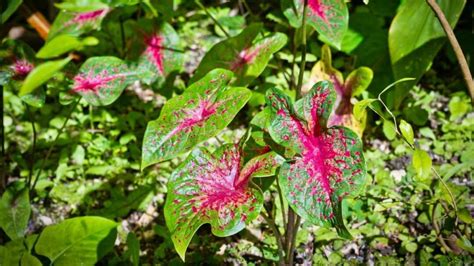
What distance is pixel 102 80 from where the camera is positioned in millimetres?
1529

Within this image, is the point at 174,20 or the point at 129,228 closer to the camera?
the point at 129,228

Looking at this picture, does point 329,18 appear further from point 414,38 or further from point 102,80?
point 102,80

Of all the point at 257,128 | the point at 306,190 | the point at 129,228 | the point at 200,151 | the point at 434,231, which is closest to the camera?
the point at 306,190

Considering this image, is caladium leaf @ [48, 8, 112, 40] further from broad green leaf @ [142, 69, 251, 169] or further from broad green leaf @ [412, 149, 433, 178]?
broad green leaf @ [412, 149, 433, 178]

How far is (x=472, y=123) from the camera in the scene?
1984mm

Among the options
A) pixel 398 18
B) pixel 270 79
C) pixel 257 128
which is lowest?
pixel 270 79

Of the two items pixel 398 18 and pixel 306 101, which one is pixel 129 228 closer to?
pixel 306 101

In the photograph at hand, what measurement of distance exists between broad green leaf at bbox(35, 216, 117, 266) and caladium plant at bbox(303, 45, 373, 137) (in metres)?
0.76

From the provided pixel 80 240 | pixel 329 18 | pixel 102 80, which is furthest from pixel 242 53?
pixel 80 240

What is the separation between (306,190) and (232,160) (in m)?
0.20

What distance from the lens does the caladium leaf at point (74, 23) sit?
181 centimetres

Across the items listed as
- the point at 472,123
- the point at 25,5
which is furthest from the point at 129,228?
the point at 472,123

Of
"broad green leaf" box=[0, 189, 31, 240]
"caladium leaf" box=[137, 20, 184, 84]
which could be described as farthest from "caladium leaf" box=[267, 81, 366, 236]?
"broad green leaf" box=[0, 189, 31, 240]

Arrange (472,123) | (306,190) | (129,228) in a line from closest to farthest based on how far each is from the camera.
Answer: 1. (306,190)
2. (129,228)
3. (472,123)
